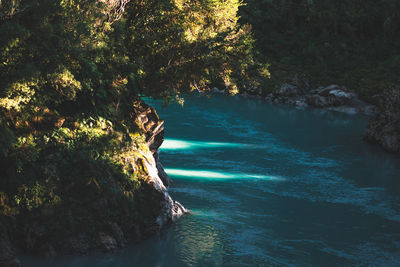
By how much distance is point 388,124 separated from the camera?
2786 cm

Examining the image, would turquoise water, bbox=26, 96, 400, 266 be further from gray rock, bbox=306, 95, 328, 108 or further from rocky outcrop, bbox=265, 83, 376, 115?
gray rock, bbox=306, 95, 328, 108

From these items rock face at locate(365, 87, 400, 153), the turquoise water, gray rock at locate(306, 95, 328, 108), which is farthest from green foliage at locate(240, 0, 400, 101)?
the turquoise water

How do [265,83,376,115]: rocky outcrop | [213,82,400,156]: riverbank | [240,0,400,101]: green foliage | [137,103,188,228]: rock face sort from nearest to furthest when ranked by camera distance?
1. [137,103,188,228]: rock face
2. [213,82,400,156]: riverbank
3. [265,83,376,115]: rocky outcrop
4. [240,0,400,101]: green foliage

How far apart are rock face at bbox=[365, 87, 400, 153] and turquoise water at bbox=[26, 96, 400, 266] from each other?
66 centimetres

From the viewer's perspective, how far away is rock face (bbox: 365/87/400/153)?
2695cm

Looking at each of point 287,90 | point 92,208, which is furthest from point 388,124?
point 287,90

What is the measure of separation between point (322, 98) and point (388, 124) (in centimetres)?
1893

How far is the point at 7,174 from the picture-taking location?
10.0m

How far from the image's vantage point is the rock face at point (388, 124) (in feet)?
88.4

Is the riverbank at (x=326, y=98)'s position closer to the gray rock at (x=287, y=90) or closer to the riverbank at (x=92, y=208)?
the gray rock at (x=287, y=90)

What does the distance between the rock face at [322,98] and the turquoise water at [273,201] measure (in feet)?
40.7

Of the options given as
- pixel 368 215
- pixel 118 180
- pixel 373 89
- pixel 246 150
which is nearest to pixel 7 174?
pixel 118 180

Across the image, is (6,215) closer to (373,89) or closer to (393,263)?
(393,263)

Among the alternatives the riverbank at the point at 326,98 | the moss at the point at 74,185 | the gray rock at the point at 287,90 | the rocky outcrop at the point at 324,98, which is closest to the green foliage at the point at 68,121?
the moss at the point at 74,185
